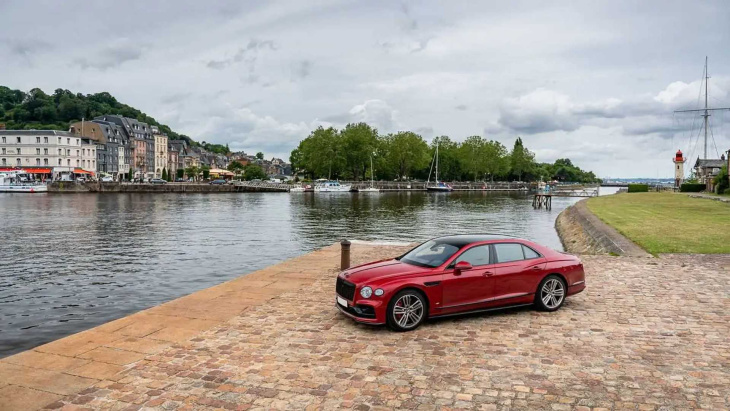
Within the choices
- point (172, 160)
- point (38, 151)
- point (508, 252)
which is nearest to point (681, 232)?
point (508, 252)

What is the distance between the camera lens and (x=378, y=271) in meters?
10.1

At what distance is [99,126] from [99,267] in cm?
13168

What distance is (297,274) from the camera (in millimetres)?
16172

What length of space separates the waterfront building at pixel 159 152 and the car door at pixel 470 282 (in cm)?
17230

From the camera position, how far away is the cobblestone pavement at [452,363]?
670 centimetres

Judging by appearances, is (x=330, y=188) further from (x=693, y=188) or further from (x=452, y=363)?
(x=452, y=363)

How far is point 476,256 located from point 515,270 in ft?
2.90

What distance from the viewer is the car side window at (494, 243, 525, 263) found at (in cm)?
1073

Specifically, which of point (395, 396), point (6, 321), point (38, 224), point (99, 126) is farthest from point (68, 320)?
point (99, 126)

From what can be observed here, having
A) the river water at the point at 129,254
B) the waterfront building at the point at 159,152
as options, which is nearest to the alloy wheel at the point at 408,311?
the river water at the point at 129,254

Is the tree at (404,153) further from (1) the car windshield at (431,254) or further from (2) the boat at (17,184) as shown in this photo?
(1) the car windshield at (431,254)

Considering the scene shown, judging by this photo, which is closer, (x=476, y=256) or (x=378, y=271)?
(x=378, y=271)

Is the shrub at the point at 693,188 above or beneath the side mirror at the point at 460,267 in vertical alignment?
above

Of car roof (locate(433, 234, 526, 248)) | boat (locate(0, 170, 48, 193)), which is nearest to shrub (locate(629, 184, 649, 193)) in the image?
car roof (locate(433, 234, 526, 248))
